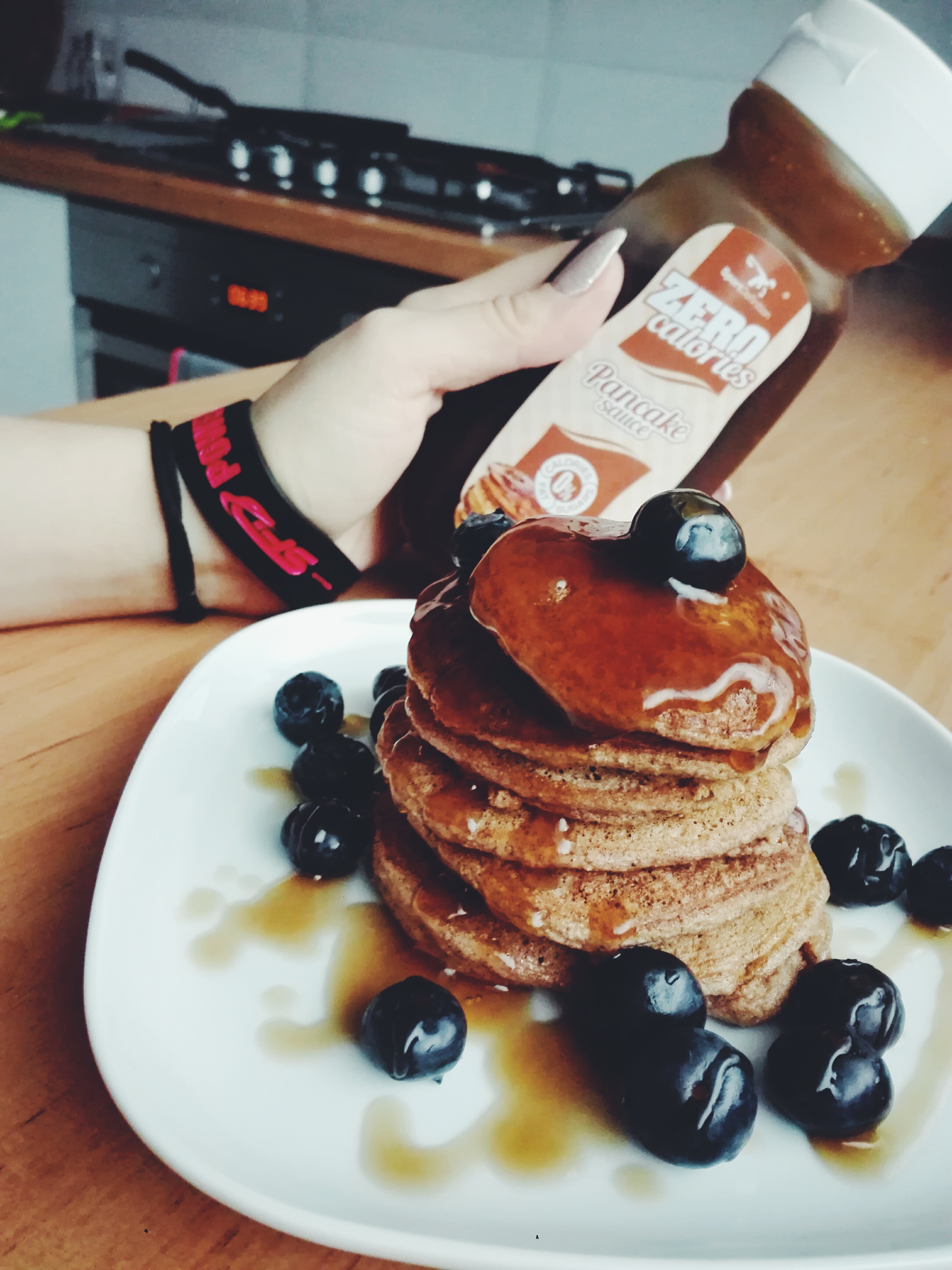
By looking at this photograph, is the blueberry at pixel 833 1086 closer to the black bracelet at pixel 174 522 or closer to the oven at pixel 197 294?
the black bracelet at pixel 174 522

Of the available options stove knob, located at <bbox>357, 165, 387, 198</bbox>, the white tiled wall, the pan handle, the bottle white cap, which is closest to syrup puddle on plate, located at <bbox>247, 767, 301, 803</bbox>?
the bottle white cap

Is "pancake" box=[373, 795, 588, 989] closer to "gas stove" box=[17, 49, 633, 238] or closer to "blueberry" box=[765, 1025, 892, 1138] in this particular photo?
"blueberry" box=[765, 1025, 892, 1138]

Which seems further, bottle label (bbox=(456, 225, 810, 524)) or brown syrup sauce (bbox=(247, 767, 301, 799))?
bottle label (bbox=(456, 225, 810, 524))

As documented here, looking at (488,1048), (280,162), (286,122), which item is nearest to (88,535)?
(488,1048)

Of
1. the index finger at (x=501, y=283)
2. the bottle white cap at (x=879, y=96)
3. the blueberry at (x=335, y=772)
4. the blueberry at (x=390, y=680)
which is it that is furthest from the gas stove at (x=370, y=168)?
the blueberry at (x=335, y=772)

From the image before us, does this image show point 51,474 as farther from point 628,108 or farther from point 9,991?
point 628,108

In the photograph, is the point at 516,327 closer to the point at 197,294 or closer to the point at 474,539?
the point at 474,539
